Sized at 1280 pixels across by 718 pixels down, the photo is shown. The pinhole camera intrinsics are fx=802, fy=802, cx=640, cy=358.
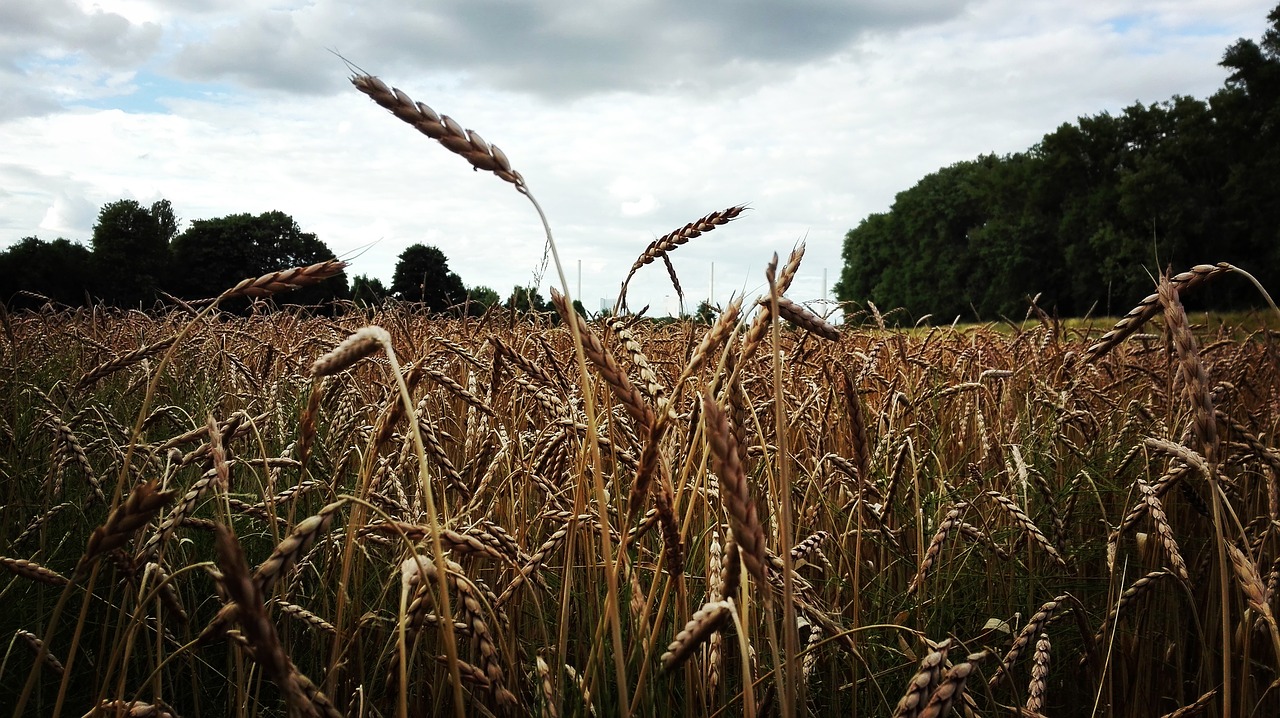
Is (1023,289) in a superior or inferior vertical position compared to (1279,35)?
inferior

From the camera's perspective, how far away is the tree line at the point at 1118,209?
111 ft

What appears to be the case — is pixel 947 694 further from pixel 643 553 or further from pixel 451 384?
pixel 643 553

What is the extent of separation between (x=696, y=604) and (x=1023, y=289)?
162 ft

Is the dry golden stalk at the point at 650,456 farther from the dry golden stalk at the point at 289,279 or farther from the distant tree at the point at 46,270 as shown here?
the distant tree at the point at 46,270

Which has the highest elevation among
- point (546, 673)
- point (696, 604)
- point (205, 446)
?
point (205, 446)

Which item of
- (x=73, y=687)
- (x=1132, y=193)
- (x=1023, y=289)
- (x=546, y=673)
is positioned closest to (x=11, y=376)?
(x=73, y=687)

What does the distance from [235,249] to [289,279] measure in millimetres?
46596

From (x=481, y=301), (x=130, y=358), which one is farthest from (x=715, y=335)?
(x=481, y=301)

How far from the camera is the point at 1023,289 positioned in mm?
46156

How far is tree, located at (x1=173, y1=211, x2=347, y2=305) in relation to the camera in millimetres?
42503

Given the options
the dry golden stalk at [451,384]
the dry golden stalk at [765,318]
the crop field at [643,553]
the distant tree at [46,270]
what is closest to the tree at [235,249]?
the distant tree at [46,270]

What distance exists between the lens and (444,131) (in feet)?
3.58

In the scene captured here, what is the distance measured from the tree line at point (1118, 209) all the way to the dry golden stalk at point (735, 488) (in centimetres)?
3342

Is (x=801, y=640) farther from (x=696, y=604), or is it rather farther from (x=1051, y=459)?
(x=1051, y=459)
